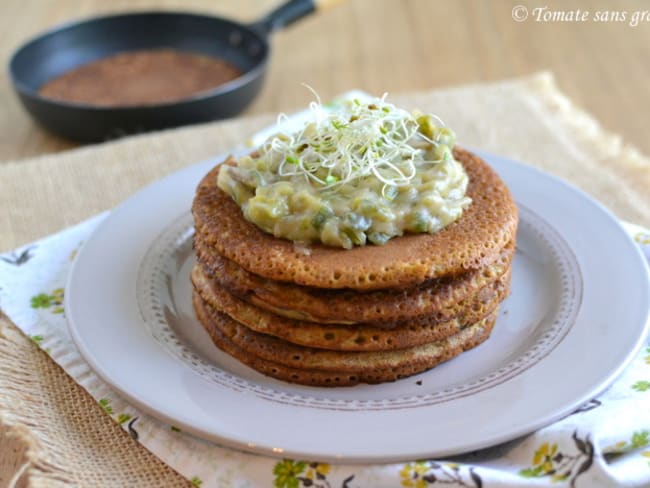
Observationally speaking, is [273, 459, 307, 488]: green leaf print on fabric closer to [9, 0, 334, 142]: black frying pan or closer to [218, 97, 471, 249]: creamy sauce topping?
[218, 97, 471, 249]: creamy sauce topping

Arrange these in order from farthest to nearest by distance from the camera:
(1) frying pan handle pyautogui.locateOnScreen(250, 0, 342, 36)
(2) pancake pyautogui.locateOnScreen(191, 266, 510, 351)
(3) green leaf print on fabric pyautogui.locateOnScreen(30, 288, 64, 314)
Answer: (1) frying pan handle pyautogui.locateOnScreen(250, 0, 342, 36)
(3) green leaf print on fabric pyautogui.locateOnScreen(30, 288, 64, 314)
(2) pancake pyautogui.locateOnScreen(191, 266, 510, 351)

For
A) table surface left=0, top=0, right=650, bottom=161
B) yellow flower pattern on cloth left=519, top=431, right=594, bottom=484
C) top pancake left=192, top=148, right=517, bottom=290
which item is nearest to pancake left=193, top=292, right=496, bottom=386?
top pancake left=192, top=148, right=517, bottom=290

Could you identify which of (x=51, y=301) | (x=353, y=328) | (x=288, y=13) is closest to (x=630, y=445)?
(x=353, y=328)

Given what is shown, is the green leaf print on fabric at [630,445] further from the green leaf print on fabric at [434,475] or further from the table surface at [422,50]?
the table surface at [422,50]

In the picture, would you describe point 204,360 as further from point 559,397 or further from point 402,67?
point 402,67

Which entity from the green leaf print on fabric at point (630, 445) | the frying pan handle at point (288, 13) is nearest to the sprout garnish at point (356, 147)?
the green leaf print on fabric at point (630, 445)

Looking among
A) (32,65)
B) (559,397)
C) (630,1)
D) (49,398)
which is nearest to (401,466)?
(559,397)
